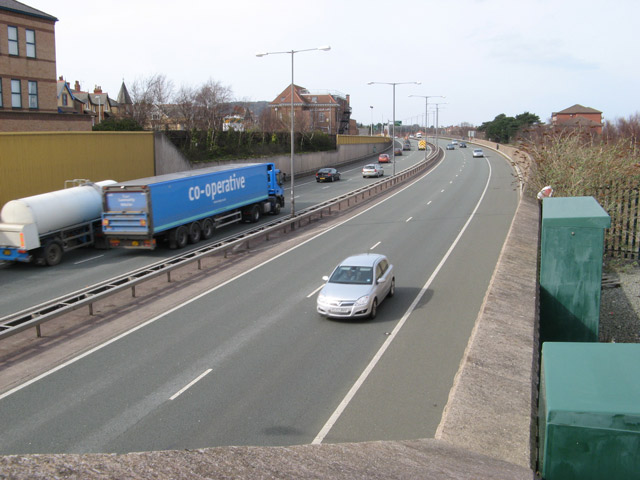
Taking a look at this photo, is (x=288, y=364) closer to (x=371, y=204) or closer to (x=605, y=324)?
(x=605, y=324)

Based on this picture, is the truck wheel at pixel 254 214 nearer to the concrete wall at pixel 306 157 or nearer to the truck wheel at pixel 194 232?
the truck wheel at pixel 194 232

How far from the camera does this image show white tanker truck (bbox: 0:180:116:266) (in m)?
22.1

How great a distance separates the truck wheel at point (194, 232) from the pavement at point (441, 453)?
709 inches

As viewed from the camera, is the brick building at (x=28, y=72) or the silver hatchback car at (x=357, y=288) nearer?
the silver hatchback car at (x=357, y=288)

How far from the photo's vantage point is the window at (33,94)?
38.3 metres

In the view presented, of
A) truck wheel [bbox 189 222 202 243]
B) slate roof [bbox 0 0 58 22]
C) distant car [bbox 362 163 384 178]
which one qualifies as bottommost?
truck wheel [bbox 189 222 202 243]

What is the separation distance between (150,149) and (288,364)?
98.5ft

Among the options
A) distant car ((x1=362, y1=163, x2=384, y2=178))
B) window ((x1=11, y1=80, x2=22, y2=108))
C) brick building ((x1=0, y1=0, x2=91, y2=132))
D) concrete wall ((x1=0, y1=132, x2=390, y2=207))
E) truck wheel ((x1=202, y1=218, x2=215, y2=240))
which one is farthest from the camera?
distant car ((x1=362, y1=163, x2=384, y2=178))

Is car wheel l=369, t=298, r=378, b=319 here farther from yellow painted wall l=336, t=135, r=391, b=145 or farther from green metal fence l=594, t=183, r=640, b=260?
yellow painted wall l=336, t=135, r=391, b=145

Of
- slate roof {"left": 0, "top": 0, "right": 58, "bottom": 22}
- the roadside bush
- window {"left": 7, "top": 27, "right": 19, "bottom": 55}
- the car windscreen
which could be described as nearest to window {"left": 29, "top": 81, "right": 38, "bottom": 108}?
window {"left": 7, "top": 27, "right": 19, "bottom": 55}

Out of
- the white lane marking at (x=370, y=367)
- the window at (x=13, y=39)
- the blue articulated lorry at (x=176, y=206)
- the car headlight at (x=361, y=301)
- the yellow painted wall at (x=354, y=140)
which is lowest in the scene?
the white lane marking at (x=370, y=367)

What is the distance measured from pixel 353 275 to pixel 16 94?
3070 cm

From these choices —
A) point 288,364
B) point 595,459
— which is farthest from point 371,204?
point 595,459

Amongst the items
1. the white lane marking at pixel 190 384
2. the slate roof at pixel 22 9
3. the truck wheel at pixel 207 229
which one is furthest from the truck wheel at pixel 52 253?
the slate roof at pixel 22 9
